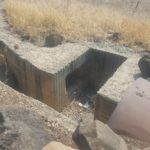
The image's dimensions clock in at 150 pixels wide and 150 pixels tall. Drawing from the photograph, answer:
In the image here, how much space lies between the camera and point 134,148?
13.2ft

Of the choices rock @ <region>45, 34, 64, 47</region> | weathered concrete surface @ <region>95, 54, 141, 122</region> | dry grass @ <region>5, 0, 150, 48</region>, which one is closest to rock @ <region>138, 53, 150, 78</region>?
weathered concrete surface @ <region>95, 54, 141, 122</region>

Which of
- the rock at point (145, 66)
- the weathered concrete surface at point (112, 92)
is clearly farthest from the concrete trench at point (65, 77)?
the rock at point (145, 66)

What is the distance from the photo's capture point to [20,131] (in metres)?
3.07

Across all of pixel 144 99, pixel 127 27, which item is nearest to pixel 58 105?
pixel 144 99

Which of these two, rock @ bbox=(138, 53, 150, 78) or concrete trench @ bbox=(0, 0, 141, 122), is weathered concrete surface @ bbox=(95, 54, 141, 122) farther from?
rock @ bbox=(138, 53, 150, 78)

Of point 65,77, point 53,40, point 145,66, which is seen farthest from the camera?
Answer: point 53,40

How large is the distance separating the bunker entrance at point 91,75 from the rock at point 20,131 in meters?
3.14

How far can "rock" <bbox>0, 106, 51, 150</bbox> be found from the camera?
9.73 feet

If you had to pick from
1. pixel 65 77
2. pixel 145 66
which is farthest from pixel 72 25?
pixel 145 66

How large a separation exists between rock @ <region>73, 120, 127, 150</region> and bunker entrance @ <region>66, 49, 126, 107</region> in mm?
3011

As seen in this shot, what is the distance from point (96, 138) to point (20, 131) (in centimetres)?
78

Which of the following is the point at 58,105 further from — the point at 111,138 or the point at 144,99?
the point at 111,138

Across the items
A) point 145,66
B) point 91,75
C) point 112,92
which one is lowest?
point 91,75

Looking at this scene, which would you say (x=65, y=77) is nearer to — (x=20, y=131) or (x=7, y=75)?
(x=7, y=75)
